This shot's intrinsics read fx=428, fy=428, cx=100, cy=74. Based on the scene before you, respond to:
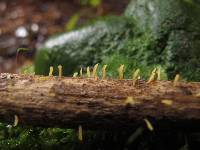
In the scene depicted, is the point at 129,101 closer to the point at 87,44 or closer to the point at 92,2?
the point at 87,44

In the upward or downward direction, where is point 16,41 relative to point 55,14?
downward

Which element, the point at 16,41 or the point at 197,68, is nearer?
the point at 197,68

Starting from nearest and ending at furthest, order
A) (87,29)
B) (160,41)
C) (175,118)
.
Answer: (175,118), (160,41), (87,29)

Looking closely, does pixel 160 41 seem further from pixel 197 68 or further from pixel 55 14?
pixel 55 14

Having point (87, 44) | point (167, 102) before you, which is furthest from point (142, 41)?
point (167, 102)

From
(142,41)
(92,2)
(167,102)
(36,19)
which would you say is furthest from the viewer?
(36,19)

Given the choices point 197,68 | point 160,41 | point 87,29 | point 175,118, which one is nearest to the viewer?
point 175,118

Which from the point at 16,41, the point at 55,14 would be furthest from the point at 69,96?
the point at 55,14

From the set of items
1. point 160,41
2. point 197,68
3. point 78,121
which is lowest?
point 78,121
